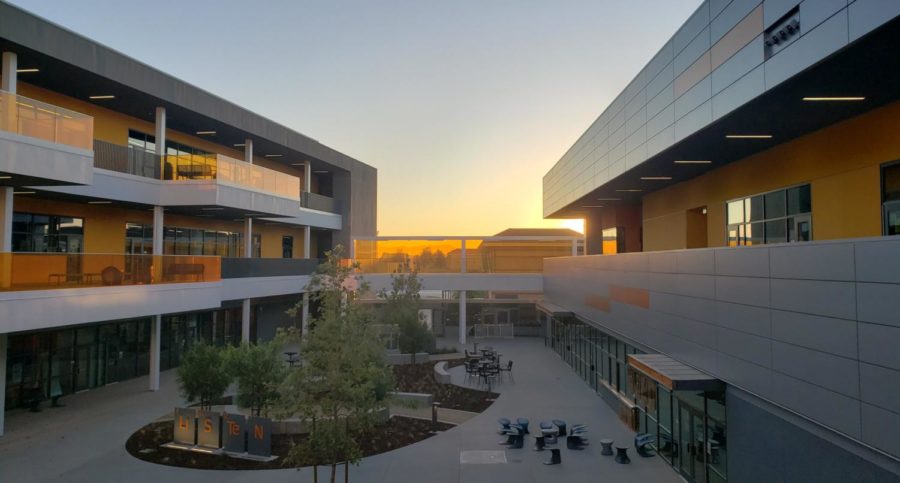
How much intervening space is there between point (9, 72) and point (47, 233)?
6424mm

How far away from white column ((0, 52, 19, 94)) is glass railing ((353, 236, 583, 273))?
22904mm

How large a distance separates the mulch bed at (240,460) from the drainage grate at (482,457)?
1853 millimetres

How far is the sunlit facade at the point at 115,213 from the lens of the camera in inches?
603

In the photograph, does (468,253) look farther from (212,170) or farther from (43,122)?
(43,122)

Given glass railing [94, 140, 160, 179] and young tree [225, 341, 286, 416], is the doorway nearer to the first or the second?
young tree [225, 341, 286, 416]

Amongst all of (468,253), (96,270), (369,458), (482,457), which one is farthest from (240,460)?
(468,253)

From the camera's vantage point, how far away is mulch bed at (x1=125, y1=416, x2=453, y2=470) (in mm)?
13344

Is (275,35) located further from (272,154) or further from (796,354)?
(796,354)

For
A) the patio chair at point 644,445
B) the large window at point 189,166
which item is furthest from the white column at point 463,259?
the patio chair at point 644,445

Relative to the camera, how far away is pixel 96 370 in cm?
2191

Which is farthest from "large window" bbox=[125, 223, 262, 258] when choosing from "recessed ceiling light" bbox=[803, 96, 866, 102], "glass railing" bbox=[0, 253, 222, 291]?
"recessed ceiling light" bbox=[803, 96, 866, 102]

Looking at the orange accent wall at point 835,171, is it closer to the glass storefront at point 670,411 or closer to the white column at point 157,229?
the glass storefront at point 670,411

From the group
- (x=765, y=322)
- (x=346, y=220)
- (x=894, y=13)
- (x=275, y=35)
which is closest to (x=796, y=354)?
(x=765, y=322)

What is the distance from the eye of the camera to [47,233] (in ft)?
65.0
